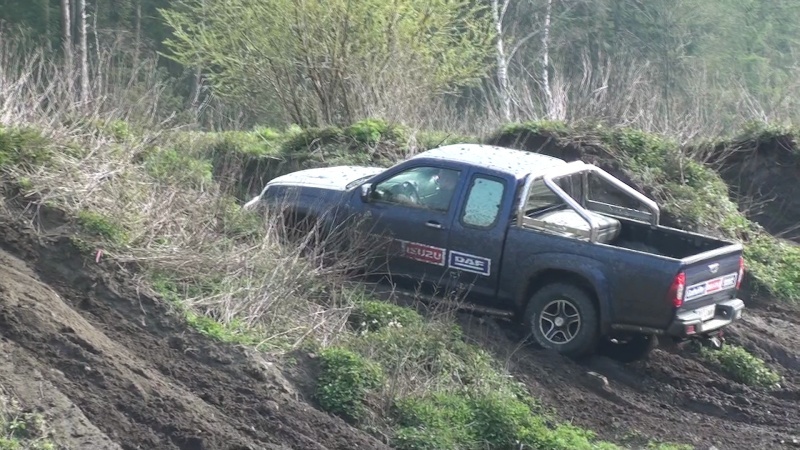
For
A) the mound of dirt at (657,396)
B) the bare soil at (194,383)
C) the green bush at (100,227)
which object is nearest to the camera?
the bare soil at (194,383)

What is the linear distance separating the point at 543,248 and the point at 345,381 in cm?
277

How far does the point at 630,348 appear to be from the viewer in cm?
1070

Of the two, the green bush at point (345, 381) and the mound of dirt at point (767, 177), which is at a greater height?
the mound of dirt at point (767, 177)

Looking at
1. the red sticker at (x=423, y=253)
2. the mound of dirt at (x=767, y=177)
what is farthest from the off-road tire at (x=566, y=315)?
the mound of dirt at (x=767, y=177)

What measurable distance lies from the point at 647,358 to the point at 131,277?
5100 mm

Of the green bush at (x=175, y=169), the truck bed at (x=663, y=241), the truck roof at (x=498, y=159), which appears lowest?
the truck bed at (x=663, y=241)

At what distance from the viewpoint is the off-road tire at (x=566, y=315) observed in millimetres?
10141

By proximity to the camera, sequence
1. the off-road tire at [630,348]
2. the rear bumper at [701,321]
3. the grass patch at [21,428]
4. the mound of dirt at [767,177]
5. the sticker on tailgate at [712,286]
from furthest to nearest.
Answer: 1. the mound of dirt at [767,177]
2. the off-road tire at [630,348]
3. the sticker on tailgate at [712,286]
4. the rear bumper at [701,321]
5. the grass patch at [21,428]

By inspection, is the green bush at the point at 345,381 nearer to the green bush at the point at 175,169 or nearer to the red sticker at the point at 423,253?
the red sticker at the point at 423,253

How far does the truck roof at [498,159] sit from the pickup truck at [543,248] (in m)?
0.02

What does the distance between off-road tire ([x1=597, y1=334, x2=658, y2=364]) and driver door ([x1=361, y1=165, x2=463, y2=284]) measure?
5.91 ft

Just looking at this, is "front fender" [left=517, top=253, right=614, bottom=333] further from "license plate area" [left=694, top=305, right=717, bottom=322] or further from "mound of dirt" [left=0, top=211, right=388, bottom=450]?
"mound of dirt" [left=0, top=211, right=388, bottom=450]

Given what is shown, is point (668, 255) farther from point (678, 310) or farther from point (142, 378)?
point (142, 378)

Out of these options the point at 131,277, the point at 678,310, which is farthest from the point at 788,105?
the point at 131,277
